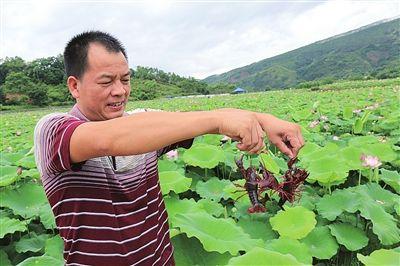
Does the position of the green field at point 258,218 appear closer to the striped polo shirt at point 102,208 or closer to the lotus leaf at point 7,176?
the lotus leaf at point 7,176

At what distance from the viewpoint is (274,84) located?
79.6 meters

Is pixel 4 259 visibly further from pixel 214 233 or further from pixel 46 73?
pixel 46 73

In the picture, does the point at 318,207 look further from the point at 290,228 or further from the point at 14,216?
the point at 14,216

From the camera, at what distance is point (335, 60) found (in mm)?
72875

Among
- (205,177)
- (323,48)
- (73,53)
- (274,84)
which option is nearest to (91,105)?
(73,53)

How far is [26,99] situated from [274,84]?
55.0 meters

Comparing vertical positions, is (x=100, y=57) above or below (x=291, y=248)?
above

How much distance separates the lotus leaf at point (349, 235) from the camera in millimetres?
2119

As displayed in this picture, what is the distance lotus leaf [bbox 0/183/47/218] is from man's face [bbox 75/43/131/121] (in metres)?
1.40

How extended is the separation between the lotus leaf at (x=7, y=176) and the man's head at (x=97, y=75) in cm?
156

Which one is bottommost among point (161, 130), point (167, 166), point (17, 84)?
point (167, 166)

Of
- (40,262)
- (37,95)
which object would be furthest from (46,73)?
(40,262)

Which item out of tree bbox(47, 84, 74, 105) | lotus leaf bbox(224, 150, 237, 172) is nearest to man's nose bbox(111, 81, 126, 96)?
lotus leaf bbox(224, 150, 237, 172)

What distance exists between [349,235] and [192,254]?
1.00m
